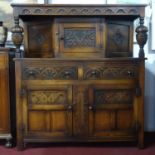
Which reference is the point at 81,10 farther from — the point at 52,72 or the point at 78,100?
the point at 78,100

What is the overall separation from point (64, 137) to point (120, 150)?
550mm

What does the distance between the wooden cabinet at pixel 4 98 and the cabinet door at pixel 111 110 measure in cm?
81

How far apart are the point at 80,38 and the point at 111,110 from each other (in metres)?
0.77

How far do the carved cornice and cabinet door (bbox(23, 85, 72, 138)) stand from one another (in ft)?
2.27

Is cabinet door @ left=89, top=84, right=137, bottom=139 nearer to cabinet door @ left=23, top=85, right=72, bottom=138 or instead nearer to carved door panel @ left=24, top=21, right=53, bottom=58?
cabinet door @ left=23, top=85, right=72, bottom=138

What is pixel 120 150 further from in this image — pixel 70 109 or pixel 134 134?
pixel 70 109

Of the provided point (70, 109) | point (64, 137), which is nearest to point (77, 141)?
point (64, 137)

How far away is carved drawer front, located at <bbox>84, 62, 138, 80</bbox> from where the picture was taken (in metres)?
2.95

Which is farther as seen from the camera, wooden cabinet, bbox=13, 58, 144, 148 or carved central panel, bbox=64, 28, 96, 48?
carved central panel, bbox=64, 28, 96, 48

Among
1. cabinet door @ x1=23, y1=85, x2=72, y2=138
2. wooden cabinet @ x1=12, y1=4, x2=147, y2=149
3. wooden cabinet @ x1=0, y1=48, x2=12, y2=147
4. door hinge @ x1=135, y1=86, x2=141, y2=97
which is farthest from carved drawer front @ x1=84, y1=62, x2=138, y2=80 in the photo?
wooden cabinet @ x1=0, y1=48, x2=12, y2=147

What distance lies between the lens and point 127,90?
2975 millimetres

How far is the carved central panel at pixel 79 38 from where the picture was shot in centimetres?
313

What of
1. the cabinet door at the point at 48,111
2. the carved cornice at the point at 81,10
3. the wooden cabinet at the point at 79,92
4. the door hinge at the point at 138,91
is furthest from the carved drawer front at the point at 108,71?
the carved cornice at the point at 81,10

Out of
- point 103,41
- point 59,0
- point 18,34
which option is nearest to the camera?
point 18,34
